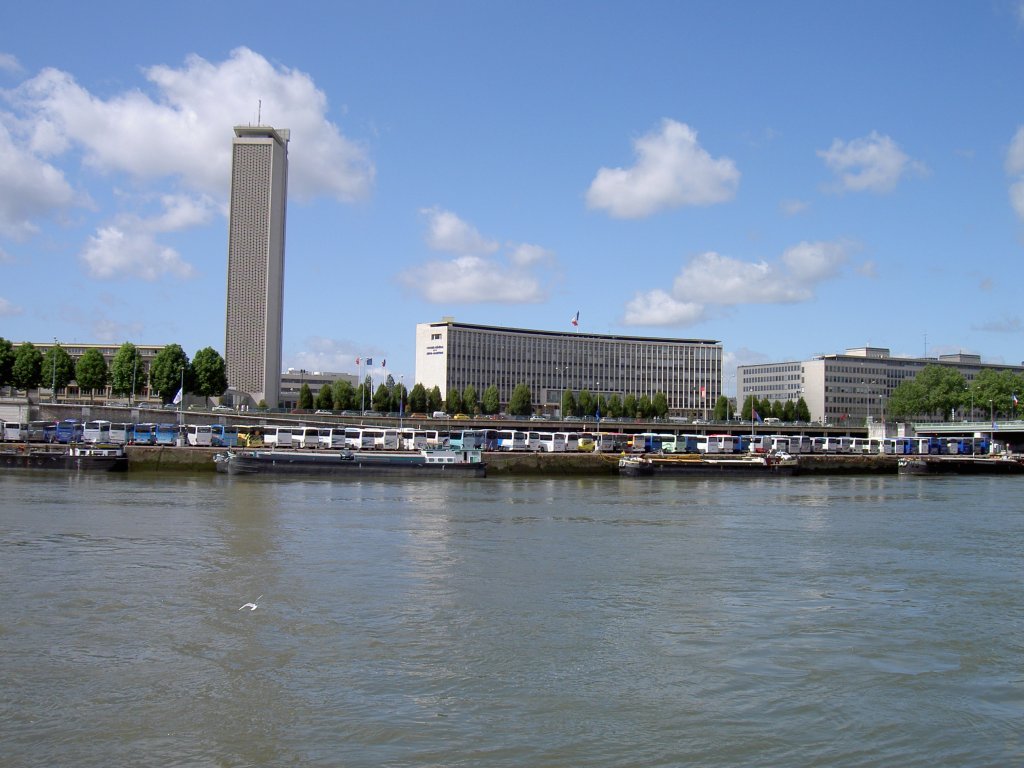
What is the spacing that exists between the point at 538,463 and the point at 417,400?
72414 mm

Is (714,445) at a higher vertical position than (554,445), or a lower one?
higher

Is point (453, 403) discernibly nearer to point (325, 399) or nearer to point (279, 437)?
point (325, 399)

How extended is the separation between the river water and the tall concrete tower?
120 m

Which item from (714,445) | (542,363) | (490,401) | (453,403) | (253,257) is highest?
(253,257)

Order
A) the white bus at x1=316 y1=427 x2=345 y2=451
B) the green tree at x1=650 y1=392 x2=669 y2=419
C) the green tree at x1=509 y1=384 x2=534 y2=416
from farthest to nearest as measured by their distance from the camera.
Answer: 1. the green tree at x1=650 y1=392 x2=669 y2=419
2. the green tree at x1=509 y1=384 x2=534 y2=416
3. the white bus at x1=316 y1=427 x2=345 y2=451

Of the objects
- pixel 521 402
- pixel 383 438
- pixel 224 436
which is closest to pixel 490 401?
pixel 521 402

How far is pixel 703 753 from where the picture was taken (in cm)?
1403

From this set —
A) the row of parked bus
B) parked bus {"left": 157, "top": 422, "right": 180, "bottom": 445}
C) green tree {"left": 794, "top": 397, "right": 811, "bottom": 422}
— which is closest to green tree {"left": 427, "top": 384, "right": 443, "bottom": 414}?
the row of parked bus

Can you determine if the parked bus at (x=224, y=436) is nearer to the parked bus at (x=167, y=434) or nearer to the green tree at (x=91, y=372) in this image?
the parked bus at (x=167, y=434)

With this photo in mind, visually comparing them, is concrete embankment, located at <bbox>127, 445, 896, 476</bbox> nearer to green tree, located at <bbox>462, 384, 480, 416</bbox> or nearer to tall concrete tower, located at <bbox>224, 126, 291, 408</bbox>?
tall concrete tower, located at <bbox>224, 126, 291, 408</bbox>

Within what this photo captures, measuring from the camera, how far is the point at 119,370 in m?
129

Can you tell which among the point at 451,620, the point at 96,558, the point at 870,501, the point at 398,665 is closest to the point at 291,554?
the point at 96,558

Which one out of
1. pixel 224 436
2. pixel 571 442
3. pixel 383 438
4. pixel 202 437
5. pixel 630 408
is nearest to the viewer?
pixel 202 437

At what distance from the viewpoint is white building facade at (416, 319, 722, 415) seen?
590 feet
